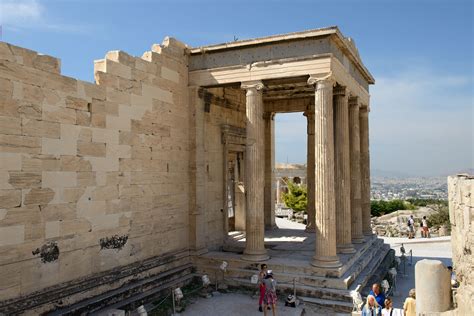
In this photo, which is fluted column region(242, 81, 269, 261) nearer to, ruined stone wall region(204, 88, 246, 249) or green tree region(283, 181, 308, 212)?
ruined stone wall region(204, 88, 246, 249)

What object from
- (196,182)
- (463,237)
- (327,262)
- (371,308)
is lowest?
(371,308)

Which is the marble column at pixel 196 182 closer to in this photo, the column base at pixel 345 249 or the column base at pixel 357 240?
the column base at pixel 345 249

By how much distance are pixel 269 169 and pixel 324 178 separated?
8.24 m

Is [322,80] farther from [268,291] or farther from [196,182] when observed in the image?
[268,291]

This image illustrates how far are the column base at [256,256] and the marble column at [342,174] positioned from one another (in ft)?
9.44

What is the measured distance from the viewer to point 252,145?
1444 cm

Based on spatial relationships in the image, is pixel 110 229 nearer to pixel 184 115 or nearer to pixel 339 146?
pixel 184 115

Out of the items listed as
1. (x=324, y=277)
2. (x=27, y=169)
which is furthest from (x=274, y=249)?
(x=27, y=169)

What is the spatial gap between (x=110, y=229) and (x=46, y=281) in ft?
7.44

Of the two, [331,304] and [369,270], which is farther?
[369,270]

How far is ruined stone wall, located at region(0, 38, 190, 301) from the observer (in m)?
9.49

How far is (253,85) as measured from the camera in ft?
47.2

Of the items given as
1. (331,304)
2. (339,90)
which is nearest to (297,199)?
→ (339,90)

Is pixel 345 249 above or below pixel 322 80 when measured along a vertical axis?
below
